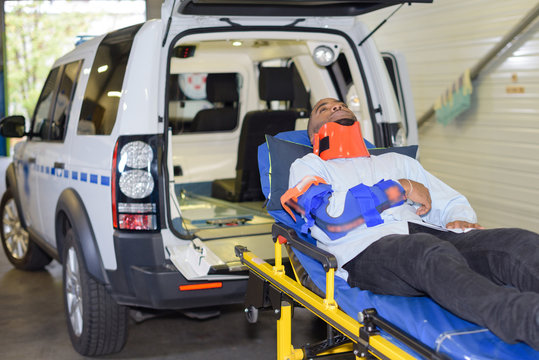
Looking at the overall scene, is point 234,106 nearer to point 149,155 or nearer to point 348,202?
point 149,155

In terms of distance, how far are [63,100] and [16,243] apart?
2.14m

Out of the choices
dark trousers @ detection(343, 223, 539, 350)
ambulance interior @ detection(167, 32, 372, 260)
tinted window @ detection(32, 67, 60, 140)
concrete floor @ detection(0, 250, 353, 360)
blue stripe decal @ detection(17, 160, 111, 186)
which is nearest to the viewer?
dark trousers @ detection(343, 223, 539, 350)

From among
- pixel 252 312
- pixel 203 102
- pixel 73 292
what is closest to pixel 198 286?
pixel 252 312

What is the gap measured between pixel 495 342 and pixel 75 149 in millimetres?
2694

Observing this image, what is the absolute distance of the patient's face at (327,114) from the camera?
307cm

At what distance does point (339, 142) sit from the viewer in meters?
2.99

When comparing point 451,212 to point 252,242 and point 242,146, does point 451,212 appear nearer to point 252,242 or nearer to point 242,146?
point 252,242

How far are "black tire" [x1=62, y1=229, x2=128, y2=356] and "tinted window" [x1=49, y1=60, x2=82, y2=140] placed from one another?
2.50 feet

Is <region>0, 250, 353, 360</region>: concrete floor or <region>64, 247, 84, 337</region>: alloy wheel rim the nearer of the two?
<region>64, 247, 84, 337</region>: alloy wheel rim

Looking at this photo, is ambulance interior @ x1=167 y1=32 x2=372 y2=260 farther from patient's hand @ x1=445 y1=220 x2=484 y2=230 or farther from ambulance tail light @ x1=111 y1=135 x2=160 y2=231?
patient's hand @ x1=445 y1=220 x2=484 y2=230

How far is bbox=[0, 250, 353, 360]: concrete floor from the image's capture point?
397cm

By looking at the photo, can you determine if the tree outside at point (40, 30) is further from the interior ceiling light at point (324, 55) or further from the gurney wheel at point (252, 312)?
the gurney wheel at point (252, 312)

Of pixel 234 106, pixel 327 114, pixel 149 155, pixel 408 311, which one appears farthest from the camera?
pixel 234 106

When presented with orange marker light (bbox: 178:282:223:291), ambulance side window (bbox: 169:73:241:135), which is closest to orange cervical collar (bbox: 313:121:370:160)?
orange marker light (bbox: 178:282:223:291)
